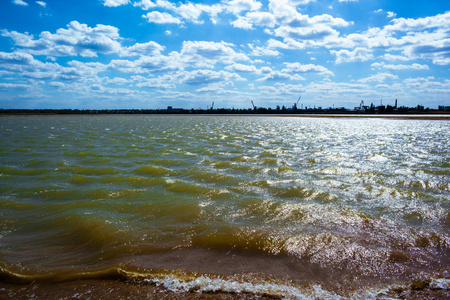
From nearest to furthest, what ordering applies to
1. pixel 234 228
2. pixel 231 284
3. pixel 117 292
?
pixel 117 292 < pixel 231 284 < pixel 234 228

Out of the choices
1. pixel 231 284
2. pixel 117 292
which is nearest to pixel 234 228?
pixel 231 284

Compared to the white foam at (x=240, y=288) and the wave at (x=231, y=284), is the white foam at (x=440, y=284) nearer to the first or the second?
the wave at (x=231, y=284)

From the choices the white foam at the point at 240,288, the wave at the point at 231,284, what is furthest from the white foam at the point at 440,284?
the white foam at the point at 240,288

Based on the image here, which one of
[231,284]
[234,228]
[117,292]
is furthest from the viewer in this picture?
[234,228]

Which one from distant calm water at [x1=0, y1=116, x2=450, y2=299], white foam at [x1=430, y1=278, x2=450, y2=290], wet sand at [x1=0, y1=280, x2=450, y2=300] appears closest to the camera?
wet sand at [x1=0, y1=280, x2=450, y2=300]

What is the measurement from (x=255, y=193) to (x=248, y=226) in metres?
1.92

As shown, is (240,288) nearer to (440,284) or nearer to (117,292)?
(117,292)

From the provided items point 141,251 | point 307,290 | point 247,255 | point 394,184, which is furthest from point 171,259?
point 394,184

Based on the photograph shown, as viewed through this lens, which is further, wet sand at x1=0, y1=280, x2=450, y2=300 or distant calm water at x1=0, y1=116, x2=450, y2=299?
distant calm water at x1=0, y1=116, x2=450, y2=299

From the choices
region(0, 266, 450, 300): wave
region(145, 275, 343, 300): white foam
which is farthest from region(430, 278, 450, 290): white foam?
region(145, 275, 343, 300): white foam

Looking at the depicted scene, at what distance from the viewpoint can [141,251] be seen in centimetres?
388

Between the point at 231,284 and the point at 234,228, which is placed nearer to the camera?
the point at 231,284

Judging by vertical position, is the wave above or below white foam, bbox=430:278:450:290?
below

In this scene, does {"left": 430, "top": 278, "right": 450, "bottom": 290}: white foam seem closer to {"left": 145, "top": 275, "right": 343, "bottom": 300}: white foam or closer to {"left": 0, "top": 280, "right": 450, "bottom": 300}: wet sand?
{"left": 0, "top": 280, "right": 450, "bottom": 300}: wet sand
